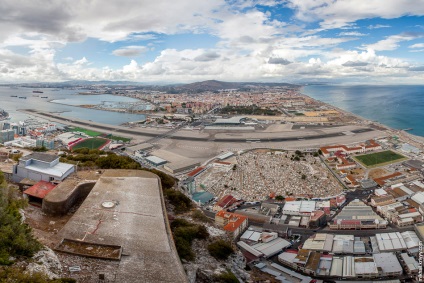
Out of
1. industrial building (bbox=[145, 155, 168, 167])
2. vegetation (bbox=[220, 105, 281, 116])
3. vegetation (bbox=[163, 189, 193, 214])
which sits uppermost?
vegetation (bbox=[220, 105, 281, 116])

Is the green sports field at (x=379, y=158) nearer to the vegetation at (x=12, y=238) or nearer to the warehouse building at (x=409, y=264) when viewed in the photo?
the warehouse building at (x=409, y=264)

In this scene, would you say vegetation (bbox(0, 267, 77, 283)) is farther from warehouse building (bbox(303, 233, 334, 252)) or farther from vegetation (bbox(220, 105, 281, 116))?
vegetation (bbox(220, 105, 281, 116))

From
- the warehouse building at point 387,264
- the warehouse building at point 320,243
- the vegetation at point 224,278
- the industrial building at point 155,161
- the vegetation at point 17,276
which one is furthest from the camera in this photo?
the industrial building at point 155,161

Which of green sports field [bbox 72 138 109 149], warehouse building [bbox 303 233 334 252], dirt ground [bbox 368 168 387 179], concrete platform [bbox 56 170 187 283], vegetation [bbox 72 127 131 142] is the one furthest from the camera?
vegetation [bbox 72 127 131 142]

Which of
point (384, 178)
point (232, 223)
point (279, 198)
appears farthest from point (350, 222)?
point (384, 178)

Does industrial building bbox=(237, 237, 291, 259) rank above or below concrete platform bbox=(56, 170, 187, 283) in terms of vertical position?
below

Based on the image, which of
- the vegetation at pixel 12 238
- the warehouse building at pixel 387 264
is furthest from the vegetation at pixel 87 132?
the vegetation at pixel 12 238

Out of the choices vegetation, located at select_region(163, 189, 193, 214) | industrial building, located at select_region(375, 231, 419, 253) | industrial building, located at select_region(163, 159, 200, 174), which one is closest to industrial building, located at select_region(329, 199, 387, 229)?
industrial building, located at select_region(375, 231, 419, 253)

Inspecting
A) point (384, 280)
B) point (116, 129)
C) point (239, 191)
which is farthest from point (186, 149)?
point (384, 280)
